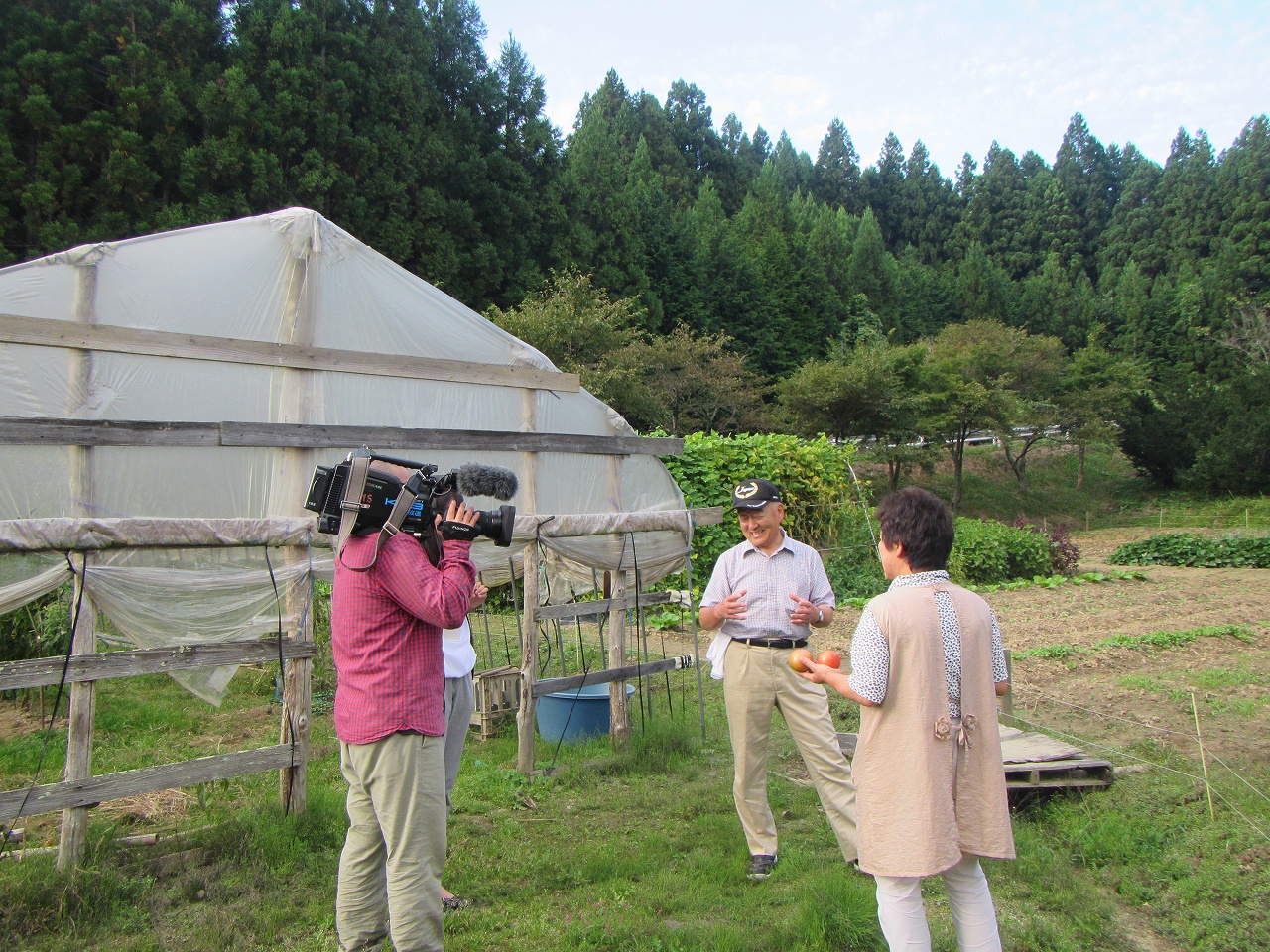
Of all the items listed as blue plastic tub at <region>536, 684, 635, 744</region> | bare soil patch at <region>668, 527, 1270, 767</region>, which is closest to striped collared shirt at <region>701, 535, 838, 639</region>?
A: blue plastic tub at <region>536, 684, 635, 744</region>

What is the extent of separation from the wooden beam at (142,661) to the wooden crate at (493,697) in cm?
228

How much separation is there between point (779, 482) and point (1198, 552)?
1210 centimetres

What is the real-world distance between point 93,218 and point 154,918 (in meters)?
20.4

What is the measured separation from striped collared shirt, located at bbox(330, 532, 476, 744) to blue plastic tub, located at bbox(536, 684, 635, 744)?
11.4 feet

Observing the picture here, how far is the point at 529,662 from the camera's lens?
574cm

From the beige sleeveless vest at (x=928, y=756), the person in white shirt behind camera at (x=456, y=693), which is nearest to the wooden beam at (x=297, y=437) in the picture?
the person in white shirt behind camera at (x=456, y=693)

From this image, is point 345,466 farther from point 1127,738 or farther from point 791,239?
point 791,239

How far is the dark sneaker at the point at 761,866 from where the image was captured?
13.6ft

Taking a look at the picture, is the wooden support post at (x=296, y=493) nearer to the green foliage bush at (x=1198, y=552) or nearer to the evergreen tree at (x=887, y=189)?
the green foliage bush at (x=1198, y=552)

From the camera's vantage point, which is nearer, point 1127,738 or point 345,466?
point 345,466

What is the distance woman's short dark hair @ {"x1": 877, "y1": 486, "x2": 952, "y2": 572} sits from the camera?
2719 millimetres

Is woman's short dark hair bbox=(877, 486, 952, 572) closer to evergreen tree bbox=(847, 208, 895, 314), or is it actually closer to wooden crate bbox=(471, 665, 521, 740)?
wooden crate bbox=(471, 665, 521, 740)

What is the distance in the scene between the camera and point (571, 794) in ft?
17.8

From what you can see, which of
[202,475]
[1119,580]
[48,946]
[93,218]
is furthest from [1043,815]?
[93,218]
